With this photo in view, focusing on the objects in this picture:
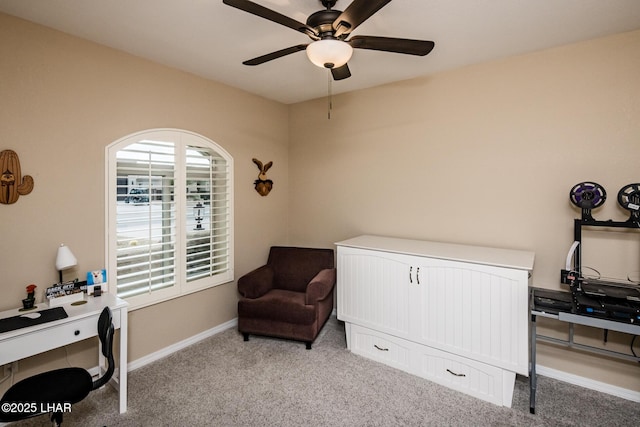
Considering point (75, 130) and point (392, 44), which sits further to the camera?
point (75, 130)

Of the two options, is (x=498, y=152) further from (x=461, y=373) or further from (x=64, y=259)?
(x=64, y=259)

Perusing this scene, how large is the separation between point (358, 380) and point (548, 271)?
179 centimetres

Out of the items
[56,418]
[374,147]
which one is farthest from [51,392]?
[374,147]

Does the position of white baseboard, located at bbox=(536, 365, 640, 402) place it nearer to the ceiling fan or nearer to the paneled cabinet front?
the paneled cabinet front

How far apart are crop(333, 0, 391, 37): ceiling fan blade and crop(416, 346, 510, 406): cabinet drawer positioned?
7.83ft

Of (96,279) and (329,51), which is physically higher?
(329,51)

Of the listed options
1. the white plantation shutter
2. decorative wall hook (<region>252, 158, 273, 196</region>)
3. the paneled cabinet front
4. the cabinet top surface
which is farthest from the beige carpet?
decorative wall hook (<region>252, 158, 273, 196</region>)

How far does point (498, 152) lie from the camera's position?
2717 mm

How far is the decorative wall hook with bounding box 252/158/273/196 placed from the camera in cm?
374

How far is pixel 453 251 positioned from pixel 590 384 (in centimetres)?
142

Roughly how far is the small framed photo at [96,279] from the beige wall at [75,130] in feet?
0.44

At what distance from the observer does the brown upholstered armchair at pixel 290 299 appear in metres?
2.92

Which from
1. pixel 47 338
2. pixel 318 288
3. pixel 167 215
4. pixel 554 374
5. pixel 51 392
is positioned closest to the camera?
pixel 51 392

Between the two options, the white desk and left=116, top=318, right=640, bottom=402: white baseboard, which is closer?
the white desk
